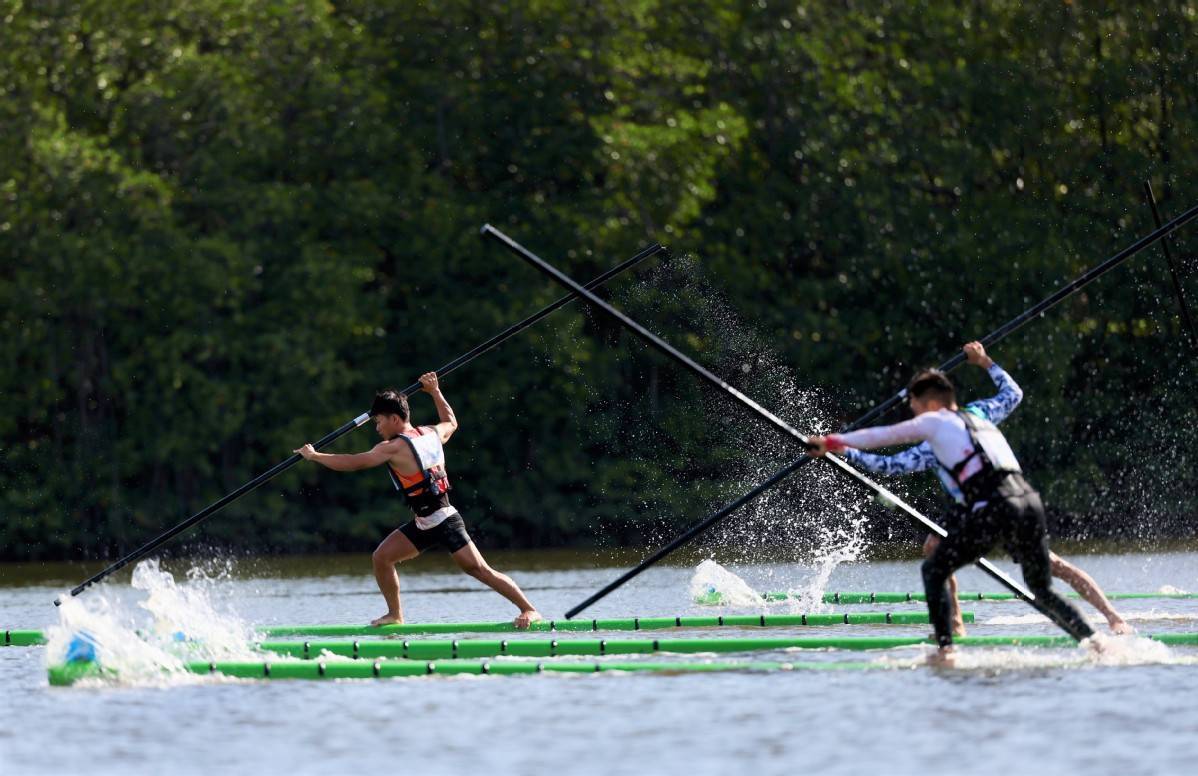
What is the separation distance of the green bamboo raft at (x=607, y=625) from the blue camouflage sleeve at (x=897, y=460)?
2.80 metres

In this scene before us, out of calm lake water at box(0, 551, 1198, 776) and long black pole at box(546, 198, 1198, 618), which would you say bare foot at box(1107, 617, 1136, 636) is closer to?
calm lake water at box(0, 551, 1198, 776)

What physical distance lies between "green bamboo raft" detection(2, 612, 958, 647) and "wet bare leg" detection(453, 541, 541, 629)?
15cm

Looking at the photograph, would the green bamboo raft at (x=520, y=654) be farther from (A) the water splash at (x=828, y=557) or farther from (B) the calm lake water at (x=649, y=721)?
(A) the water splash at (x=828, y=557)

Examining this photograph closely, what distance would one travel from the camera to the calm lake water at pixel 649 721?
34.2ft

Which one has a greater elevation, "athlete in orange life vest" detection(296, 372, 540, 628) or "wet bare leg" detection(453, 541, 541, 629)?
"athlete in orange life vest" detection(296, 372, 540, 628)

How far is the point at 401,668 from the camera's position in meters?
13.7

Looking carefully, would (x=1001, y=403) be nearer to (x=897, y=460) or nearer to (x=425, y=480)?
(x=897, y=460)

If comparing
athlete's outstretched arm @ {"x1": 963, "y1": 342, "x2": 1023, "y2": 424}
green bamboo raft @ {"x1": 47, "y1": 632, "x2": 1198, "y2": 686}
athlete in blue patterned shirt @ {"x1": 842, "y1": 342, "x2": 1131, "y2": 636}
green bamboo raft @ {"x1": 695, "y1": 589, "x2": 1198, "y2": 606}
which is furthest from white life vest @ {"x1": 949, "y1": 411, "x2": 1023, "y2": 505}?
green bamboo raft @ {"x1": 695, "y1": 589, "x2": 1198, "y2": 606}

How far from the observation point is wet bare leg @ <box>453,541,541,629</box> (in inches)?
640

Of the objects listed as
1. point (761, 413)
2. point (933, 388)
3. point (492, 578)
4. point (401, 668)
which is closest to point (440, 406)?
point (492, 578)

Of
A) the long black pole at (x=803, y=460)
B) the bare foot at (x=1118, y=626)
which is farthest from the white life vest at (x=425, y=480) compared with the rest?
the bare foot at (x=1118, y=626)

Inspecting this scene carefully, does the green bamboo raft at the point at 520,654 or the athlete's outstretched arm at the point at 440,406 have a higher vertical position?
the athlete's outstretched arm at the point at 440,406

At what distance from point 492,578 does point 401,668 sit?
2.65 meters

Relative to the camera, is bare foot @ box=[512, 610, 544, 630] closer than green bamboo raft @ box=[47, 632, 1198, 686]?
No
